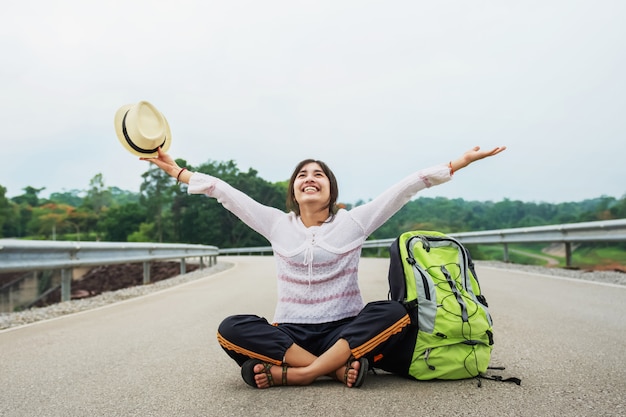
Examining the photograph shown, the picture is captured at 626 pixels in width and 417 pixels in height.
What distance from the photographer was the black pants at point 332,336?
9.58ft

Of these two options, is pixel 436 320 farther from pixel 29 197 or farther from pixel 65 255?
pixel 29 197

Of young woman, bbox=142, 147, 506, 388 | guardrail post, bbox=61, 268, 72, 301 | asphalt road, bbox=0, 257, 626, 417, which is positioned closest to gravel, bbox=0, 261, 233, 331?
guardrail post, bbox=61, 268, 72, 301

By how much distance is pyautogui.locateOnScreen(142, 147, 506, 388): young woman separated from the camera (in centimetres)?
293

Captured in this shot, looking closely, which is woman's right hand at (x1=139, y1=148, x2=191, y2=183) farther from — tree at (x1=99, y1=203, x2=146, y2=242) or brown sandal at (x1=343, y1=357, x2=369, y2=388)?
tree at (x1=99, y1=203, x2=146, y2=242)

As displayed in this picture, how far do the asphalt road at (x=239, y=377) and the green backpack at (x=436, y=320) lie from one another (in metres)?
0.11

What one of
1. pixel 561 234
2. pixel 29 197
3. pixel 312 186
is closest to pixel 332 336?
pixel 312 186

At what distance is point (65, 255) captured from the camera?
7.54m

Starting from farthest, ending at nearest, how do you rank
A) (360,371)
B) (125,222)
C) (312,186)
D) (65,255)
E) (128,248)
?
(125,222) < (128,248) < (65,255) < (312,186) < (360,371)

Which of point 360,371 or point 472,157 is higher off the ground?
point 472,157

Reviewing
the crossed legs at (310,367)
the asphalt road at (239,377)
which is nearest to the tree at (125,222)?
the asphalt road at (239,377)

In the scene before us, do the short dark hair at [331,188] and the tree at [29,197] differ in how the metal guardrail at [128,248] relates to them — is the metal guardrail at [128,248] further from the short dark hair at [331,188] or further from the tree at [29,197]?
the tree at [29,197]

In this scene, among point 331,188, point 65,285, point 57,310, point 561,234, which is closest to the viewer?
point 331,188

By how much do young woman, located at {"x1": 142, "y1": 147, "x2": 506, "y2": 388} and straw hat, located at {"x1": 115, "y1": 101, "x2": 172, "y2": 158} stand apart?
13 centimetres

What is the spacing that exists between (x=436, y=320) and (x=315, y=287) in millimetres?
712
